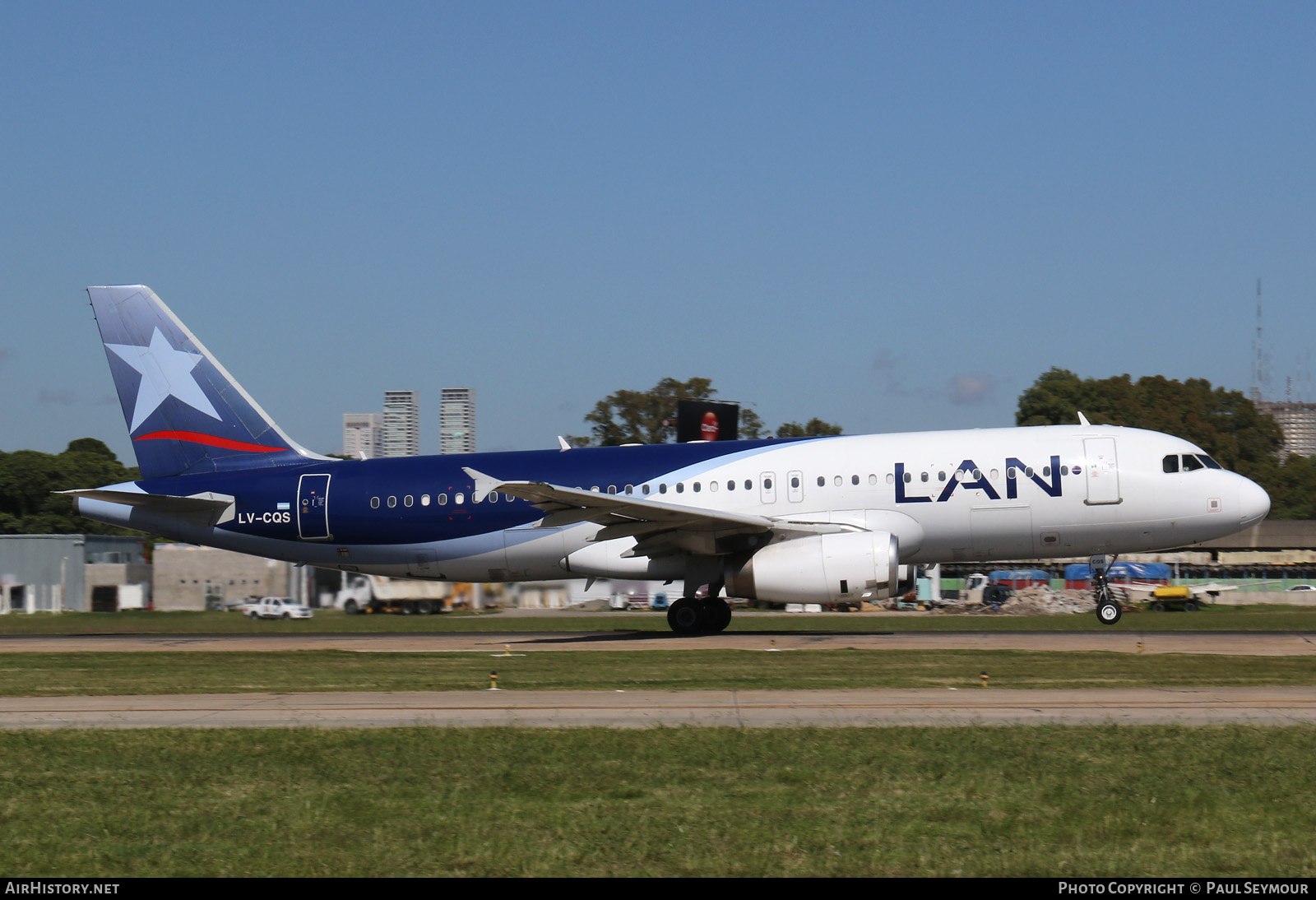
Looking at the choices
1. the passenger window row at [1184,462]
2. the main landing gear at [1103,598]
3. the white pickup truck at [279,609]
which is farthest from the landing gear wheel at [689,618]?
the white pickup truck at [279,609]

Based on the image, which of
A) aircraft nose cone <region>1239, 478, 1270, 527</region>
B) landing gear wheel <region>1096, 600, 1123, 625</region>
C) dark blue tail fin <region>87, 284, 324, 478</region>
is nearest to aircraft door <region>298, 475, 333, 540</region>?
dark blue tail fin <region>87, 284, 324, 478</region>

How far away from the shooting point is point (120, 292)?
29.8 metres

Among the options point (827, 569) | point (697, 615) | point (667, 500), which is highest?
point (667, 500)

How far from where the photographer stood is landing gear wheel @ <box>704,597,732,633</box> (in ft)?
90.1

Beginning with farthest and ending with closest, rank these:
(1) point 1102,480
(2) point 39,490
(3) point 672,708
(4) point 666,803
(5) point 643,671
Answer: (2) point 39,490 → (1) point 1102,480 → (5) point 643,671 → (3) point 672,708 → (4) point 666,803

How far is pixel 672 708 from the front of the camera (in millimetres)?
14414

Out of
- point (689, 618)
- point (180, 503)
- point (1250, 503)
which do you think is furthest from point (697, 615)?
point (180, 503)

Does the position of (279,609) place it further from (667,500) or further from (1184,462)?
(1184,462)

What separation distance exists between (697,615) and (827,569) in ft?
13.0

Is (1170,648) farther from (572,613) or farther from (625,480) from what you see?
(572,613)

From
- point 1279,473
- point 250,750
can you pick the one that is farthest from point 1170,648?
point 1279,473

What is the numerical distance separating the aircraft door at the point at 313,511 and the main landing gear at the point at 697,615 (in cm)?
834

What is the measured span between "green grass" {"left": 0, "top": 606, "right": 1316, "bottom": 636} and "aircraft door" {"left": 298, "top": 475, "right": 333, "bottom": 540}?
466 cm

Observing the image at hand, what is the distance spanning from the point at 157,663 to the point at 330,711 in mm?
9361
